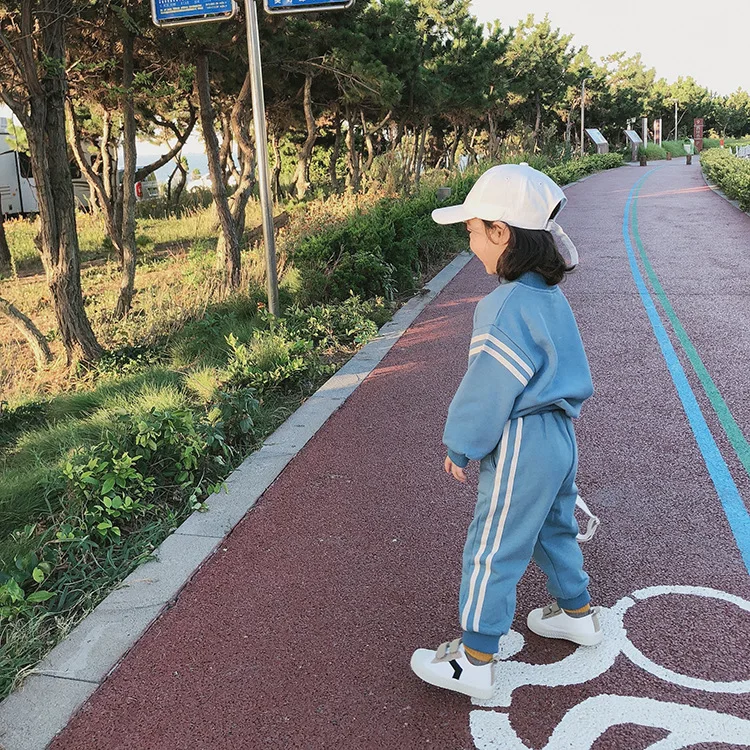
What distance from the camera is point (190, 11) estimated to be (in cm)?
704

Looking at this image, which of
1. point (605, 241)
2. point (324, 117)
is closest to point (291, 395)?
point (605, 241)

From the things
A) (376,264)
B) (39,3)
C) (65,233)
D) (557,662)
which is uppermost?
(39,3)

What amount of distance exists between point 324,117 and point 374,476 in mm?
26149

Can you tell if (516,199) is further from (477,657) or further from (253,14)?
(253,14)

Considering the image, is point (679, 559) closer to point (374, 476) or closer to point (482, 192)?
point (374, 476)

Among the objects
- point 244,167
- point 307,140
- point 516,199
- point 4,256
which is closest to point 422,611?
point 516,199

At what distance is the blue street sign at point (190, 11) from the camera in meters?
6.95

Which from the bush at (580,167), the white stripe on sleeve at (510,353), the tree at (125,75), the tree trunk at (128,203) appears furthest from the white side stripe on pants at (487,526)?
the bush at (580,167)

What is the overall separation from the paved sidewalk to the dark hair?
145 cm

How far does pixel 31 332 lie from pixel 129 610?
623cm

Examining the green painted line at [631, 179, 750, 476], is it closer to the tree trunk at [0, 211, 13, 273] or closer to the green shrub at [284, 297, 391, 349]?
the green shrub at [284, 297, 391, 349]

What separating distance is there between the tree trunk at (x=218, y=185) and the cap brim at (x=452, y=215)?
873cm

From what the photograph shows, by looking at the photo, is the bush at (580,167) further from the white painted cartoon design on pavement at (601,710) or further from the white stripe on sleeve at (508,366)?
the white stripe on sleeve at (508,366)

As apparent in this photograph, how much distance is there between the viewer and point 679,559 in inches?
138
